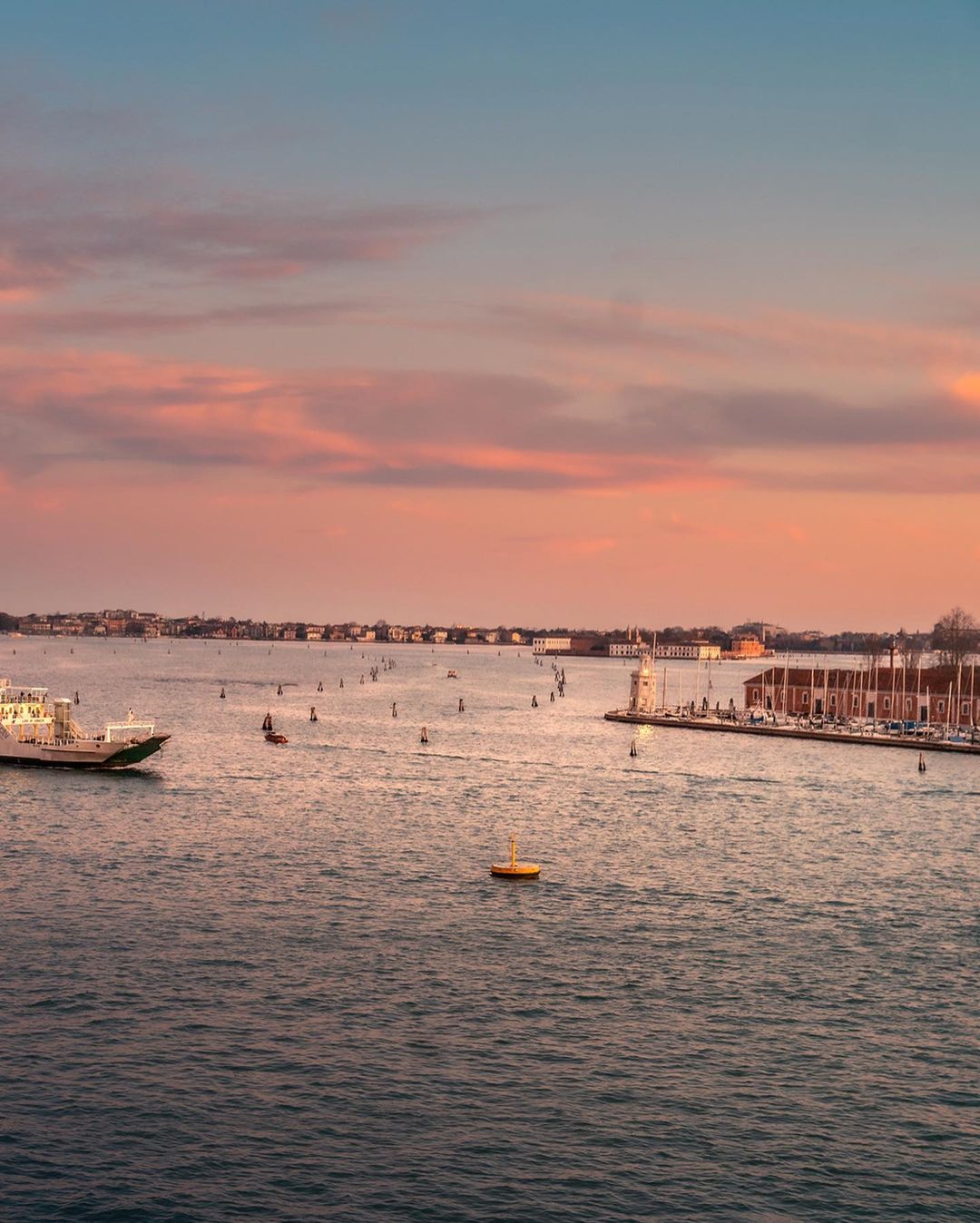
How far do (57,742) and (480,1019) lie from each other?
7770cm

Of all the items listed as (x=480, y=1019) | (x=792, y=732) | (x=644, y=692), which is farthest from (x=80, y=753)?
(x=644, y=692)

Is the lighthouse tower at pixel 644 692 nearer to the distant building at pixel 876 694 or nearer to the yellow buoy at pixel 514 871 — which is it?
the distant building at pixel 876 694

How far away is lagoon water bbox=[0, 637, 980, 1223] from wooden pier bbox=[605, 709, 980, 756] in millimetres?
62342

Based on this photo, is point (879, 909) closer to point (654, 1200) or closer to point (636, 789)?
point (654, 1200)

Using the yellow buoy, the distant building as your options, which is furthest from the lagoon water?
the distant building

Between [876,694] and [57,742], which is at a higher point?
[876,694]

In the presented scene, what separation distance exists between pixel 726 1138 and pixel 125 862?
41204mm

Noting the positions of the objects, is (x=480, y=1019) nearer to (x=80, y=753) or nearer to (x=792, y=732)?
(x=80, y=753)

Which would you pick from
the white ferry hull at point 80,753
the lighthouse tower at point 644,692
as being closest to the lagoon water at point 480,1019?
the white ferry hull at point 80,753

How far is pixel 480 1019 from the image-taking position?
41.8 metres

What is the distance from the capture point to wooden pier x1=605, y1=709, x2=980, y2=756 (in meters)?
146

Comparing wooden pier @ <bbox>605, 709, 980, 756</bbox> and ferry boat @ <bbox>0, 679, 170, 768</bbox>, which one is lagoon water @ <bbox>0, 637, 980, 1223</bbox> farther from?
wooden pier @ <bbox>605, 709, 980, 756</bbox>

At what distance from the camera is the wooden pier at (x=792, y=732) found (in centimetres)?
14600

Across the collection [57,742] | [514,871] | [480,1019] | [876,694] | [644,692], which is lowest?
[480,1019]
